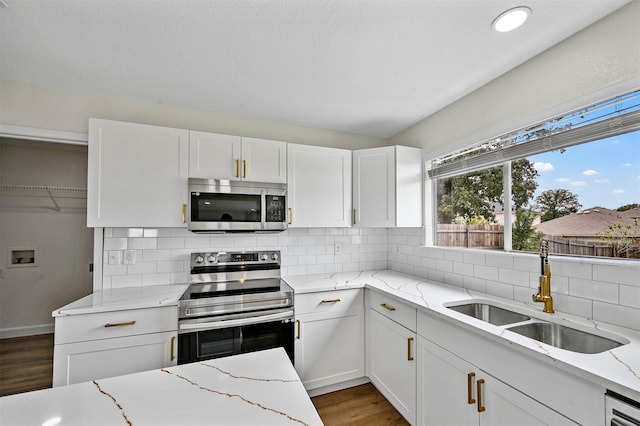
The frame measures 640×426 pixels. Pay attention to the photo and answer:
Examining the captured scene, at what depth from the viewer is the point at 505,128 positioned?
73.7 inches

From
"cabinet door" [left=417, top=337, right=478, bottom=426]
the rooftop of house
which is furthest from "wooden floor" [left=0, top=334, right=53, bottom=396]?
the rooftop of house

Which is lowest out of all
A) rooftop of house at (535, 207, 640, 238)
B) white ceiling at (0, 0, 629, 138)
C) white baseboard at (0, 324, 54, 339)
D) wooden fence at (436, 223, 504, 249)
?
white baseboard at (0, 324, 54, 339)

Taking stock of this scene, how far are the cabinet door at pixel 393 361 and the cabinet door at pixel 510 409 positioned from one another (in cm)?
54

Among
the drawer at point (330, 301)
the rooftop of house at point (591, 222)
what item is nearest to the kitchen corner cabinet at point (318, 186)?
the drawer at point (330, 301)

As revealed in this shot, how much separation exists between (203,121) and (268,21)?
1.35m

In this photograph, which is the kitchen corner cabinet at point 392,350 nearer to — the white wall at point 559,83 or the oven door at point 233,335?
the oven door at point 233,335

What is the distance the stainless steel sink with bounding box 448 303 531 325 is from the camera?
172 centimetres

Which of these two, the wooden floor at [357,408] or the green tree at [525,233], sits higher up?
the green tree at [525,233]

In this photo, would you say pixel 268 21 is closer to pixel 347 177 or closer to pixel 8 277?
pixel 347 177

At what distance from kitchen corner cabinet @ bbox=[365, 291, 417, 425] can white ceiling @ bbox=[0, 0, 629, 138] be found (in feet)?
5.23

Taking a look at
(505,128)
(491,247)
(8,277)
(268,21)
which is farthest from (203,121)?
(8,277)

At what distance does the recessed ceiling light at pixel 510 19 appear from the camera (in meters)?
1.32

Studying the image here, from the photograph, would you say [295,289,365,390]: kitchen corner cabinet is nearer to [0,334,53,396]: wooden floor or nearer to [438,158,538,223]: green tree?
[438,158,538,223]: green tree

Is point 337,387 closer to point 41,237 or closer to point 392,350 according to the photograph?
point 392,350
